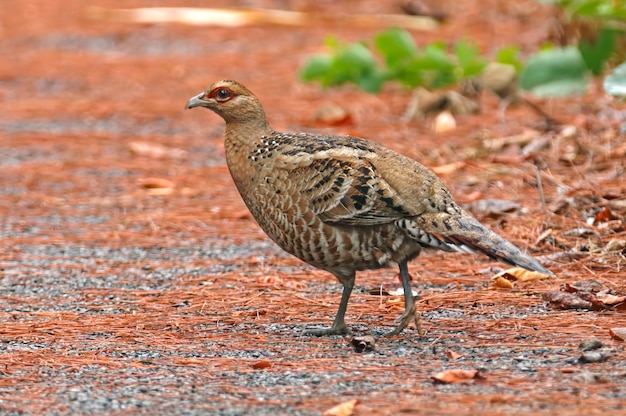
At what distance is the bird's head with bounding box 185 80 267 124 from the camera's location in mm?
5910

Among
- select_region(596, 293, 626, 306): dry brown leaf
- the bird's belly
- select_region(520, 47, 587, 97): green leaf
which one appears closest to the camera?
the bird's belly

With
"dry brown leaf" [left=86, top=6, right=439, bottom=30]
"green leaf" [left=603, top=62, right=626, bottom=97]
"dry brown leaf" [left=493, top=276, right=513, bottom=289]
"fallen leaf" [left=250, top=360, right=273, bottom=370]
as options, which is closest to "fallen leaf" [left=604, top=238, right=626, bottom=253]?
"dry brown leaf" [left=493, top=276, right=513, bottom=289]

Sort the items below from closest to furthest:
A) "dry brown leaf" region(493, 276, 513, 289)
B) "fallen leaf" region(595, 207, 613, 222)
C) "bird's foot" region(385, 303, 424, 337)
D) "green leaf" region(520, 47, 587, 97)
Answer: "bird's foot" region(385, 303, 424, 337)
"dry brown leaf" region(493, 276, 513, 289)
"fallen leaf" region(595, 207, 613, 222)
"green leaf" region(520, 47, 587, 97)

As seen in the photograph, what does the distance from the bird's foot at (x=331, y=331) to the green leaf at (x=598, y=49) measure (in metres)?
4.59

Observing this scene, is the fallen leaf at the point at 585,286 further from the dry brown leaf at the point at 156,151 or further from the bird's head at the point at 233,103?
the dry brown leaf at the point at 156,151

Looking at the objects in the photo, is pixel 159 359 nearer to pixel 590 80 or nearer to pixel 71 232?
pixel 71 232

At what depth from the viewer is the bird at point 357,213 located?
17.1ft

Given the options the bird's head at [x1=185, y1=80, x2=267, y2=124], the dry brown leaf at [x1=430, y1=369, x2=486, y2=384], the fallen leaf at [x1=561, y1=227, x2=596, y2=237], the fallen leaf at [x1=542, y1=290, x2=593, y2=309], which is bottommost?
the dry brown leaf at [x1=430, y1=369, x2=486, y2=384]

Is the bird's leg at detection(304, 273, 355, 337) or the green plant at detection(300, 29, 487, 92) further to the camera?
the green plant at detection(300, 29, 487, 92)

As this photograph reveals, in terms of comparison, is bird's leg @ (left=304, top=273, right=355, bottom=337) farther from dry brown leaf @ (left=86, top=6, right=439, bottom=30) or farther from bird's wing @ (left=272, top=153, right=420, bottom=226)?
dry brown leaf @ (left=86, top=6, right=439, bottom=30)

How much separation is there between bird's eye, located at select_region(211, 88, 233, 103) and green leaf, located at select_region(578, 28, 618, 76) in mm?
4179

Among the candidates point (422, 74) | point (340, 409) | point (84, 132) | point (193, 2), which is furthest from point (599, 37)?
point (193, 2)

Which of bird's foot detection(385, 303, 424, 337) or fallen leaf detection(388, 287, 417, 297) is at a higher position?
bird's foot detection(385, 303, 424, 337)

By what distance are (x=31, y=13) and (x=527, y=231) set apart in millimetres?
12272
